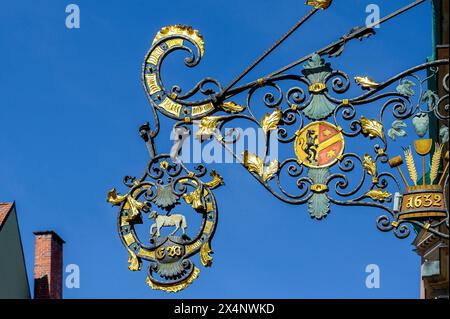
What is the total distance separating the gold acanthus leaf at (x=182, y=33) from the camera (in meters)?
17.4

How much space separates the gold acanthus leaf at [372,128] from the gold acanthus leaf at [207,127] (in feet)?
5.08

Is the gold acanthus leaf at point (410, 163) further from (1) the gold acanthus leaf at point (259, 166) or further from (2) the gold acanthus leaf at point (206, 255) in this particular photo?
(2) the gold acanthus leaf at point (206, 255)

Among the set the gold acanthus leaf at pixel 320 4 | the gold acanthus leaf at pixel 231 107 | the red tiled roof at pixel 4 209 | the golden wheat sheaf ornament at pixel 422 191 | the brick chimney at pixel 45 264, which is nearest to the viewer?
the golden wheat sheaf ornament at pixel 422 191

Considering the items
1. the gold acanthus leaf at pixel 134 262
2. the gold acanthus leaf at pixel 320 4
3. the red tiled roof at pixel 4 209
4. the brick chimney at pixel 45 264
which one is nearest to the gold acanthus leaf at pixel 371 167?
the gold acanthus leaf at pixel 320 4

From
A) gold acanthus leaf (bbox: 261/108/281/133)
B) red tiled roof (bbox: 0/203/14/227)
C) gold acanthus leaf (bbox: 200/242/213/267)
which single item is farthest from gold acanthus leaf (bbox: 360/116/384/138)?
red tiled roof (bbox: 0/203/14/227)

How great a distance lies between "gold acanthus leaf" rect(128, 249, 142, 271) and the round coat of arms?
6.31ft

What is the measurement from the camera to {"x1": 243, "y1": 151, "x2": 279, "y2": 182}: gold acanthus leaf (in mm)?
16812

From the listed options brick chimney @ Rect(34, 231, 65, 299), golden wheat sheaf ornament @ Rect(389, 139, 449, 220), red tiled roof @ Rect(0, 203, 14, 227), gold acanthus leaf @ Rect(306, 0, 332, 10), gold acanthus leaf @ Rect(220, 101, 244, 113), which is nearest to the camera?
golden wheat sheaf ornament @ Rect(389, 139, 449, 220)

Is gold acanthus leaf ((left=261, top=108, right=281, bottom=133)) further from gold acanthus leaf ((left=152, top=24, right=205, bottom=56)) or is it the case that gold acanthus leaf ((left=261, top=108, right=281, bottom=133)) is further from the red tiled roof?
the red tiled roof

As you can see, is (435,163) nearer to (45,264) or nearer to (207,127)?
(207,127)

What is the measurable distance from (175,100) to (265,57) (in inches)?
43.0

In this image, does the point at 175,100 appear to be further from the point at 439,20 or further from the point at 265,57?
the point at 439,20

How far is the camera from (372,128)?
16594mm
